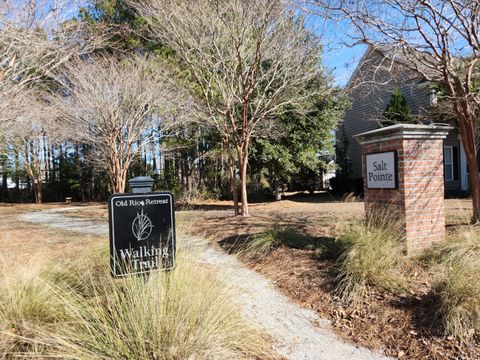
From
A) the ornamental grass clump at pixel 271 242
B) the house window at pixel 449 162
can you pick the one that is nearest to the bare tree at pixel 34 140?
the ornamental grass clump at pixel 271 242

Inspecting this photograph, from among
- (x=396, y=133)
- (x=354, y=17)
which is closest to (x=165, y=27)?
(x=354, y=17)

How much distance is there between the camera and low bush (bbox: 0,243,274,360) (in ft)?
8.46

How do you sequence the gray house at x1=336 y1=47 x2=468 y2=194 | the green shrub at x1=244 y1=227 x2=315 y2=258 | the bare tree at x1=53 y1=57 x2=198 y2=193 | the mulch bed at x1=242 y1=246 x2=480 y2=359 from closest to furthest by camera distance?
the mulch bed at x1=242 y1=246 x2=480 y2=359 < the green shrub at x1=244 y1=227 x2=315 y2=258 < the bare tree at x1=53 y1=57 x2=198 y2=193 < the gray house at x1=336 y1=47 x2=468 y2=194

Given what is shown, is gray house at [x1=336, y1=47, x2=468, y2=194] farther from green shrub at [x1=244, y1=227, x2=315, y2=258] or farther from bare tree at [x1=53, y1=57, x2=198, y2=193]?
green shrub at [x1=244, y1=227, x2=315, y2=258]

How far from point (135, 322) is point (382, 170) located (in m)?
4.36

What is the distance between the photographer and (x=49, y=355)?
96.5 inches

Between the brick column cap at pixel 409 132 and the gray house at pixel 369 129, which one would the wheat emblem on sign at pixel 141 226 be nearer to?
the brick column cap at pixel 409 132

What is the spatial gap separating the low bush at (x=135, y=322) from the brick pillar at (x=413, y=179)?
308 cm

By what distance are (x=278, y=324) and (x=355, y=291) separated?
98 centimetres

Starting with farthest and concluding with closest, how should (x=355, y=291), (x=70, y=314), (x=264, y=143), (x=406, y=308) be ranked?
(x=264, y=143) → (x=355, y=291) → (x=406, y=308) → (x=70, y=314)

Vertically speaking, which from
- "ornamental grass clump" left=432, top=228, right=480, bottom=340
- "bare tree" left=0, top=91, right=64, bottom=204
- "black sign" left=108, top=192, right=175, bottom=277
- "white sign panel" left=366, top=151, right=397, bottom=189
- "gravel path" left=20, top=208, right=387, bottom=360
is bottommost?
"gravel path" left=20, top=208, right=387, bottom=360

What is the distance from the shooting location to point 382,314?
378cm

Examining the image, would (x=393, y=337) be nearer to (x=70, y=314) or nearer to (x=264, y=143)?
(x=70, y=314)

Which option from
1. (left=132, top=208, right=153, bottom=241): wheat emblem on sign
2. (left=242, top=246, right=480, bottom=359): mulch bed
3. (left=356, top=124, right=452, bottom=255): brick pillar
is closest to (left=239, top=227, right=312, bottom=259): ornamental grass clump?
(left=242, top=246, right=480, bottom=359): mulch bed
